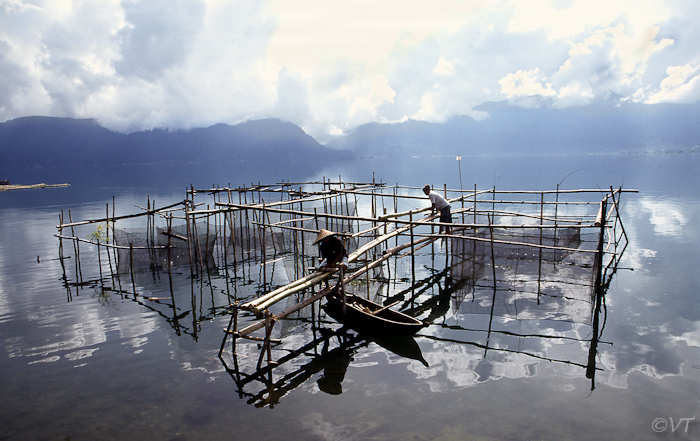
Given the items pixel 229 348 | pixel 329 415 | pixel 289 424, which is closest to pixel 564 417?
pixel 329 415

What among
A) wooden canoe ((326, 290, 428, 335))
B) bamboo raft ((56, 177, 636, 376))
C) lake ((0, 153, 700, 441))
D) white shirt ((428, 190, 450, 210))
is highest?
white shirt ((428, 190, 450, 210))

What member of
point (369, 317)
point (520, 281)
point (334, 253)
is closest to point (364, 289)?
point (369, 317)

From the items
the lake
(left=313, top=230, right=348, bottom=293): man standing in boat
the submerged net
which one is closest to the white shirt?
the submerged net

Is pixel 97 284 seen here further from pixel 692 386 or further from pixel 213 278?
pixel 692 386

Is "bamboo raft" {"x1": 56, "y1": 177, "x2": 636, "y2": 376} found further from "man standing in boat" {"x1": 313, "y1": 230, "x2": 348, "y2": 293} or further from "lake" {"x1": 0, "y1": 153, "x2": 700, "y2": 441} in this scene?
"lake" {"x1": 0, "y1": 153, "x2": 700, "y2": 441}

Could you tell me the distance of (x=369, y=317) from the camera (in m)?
9.33

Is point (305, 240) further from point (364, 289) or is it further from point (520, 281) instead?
point (520, 281)

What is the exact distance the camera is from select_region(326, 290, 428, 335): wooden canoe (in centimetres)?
904

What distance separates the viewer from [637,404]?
7.01 meters

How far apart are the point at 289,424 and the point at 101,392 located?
12.4 feet

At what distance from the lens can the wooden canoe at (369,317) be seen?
29.7 ft

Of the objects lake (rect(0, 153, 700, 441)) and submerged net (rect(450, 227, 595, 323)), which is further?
submerged net (rect(450, 227, 595, 323))

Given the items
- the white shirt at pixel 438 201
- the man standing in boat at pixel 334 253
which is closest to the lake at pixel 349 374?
the man standing in boat at pixel 334 253

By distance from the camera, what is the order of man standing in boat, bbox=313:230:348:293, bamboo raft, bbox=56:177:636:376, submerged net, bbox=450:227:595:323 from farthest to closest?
bamboo raft, bbox=56:177:636:376, submerged net, bbox=450:227:595:323, man standing in boat, bbox=313:230:348:293
